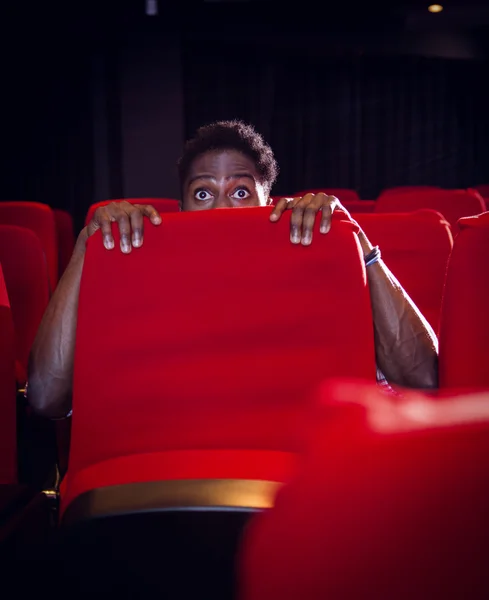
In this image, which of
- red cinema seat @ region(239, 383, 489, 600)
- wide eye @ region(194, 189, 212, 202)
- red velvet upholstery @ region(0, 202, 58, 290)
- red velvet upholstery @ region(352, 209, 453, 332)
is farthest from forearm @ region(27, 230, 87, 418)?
red velvet upholstery @ region(0, 202, 58, 290)

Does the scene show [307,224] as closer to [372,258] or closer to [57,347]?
[372,258]

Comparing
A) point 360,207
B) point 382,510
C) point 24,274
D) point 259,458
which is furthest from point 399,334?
point 360,207

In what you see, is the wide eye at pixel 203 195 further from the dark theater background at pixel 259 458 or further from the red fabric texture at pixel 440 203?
the red fabric texture at pixel 440 203

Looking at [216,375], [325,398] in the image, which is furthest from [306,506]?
[216,375]

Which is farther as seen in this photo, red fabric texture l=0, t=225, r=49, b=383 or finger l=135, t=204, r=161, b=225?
red fabric texture l=0, t=225, r=49, b=383

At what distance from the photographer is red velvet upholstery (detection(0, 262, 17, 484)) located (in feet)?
3.85

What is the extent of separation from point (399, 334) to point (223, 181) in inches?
28.2

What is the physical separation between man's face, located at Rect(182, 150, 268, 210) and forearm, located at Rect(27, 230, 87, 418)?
0.54 meters

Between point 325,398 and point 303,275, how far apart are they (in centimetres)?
69

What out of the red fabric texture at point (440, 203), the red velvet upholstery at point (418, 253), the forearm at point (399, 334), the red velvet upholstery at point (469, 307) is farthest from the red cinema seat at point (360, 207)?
the red velvet upholstery at point (469, 307)

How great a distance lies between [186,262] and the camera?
3.09 ft

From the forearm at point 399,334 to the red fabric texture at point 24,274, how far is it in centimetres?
113

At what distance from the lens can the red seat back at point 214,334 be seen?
0.93 meters

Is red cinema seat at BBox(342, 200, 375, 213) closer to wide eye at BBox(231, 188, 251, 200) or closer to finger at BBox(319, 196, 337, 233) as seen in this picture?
wide eye at BBox(231, 188, 251, 200)
